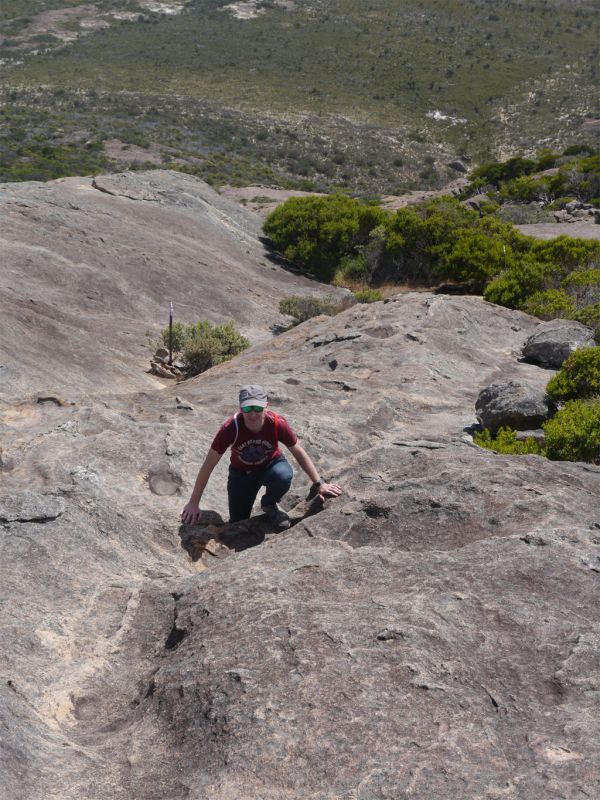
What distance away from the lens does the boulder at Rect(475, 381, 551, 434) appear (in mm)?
9656

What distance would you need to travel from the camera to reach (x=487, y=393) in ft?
33.3

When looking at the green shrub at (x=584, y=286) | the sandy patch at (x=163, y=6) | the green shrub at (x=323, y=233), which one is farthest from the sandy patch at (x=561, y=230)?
the sandy patch at (x=163, y=6)

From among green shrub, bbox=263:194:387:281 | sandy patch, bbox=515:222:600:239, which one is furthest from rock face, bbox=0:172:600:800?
green shrub, bbox=263:194:387:281

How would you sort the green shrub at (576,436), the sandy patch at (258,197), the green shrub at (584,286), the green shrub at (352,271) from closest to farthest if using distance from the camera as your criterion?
the green shrub at (576,436) → the green shrub at (584,286) → the green shrub at (352,271) → the sandy patch at (258,197)

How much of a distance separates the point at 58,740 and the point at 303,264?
2700 centimetres

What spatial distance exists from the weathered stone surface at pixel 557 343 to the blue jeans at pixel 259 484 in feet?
26.6

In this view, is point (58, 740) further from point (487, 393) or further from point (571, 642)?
point (487, 393)

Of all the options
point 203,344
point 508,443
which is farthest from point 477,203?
point 508,443

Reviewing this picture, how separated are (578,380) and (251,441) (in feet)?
19.2

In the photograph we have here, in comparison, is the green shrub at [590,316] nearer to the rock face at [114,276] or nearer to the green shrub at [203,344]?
the green shrub at [203,344]

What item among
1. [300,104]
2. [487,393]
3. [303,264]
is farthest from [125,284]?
[300,104]

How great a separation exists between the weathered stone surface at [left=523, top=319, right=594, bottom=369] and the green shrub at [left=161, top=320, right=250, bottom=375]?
23.6 ft

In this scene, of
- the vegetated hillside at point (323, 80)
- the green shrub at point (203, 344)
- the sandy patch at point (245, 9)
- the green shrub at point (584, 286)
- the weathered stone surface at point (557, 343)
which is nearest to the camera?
the weathered stone surface at point (557, 343)

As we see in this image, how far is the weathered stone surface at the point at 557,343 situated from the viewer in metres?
13.1
